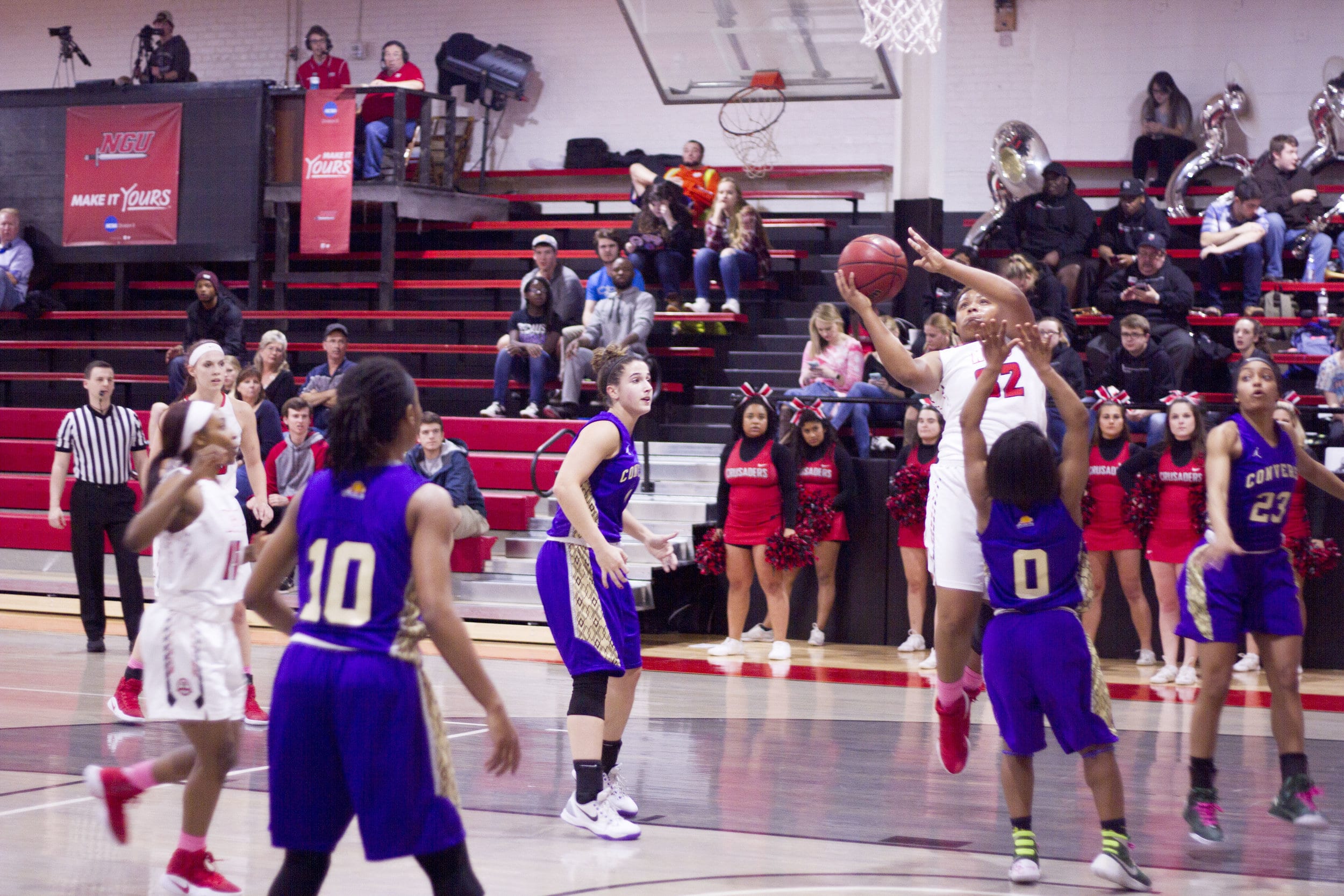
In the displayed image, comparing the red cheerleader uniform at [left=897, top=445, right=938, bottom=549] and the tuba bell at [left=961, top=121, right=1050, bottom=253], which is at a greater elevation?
the tuba bell at [left=961, top=121, right=1050, bottom=253]

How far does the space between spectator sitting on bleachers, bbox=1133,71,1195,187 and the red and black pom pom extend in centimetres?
653

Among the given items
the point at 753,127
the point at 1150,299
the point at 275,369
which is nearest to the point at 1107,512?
the point at 1150,299

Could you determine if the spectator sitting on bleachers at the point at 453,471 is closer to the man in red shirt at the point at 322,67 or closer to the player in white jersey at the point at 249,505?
the player in white jersey at the point at 249,505

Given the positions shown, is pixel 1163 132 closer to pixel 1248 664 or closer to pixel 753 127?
pixel 753 127

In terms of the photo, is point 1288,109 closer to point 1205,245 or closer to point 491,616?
point 1205,245

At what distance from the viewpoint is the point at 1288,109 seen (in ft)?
45.5

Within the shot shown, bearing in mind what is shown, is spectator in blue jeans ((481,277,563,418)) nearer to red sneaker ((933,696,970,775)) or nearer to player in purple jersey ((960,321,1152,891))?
red sneaker ((933,696,970,775))

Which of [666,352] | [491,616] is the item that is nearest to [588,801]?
[491,616]

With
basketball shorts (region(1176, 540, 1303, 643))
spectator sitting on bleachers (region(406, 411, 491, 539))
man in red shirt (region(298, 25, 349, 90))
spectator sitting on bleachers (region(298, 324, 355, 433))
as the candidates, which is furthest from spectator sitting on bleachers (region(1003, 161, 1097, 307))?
man in red shirt (region(298, 25, 349, 90))

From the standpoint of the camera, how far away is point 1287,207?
40.3 ft

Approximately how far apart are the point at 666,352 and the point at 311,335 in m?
4.48

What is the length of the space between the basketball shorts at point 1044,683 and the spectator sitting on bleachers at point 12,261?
13108 millimetres

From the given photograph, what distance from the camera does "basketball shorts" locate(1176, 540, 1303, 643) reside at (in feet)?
16.3

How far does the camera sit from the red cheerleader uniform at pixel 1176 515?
8805 mm
